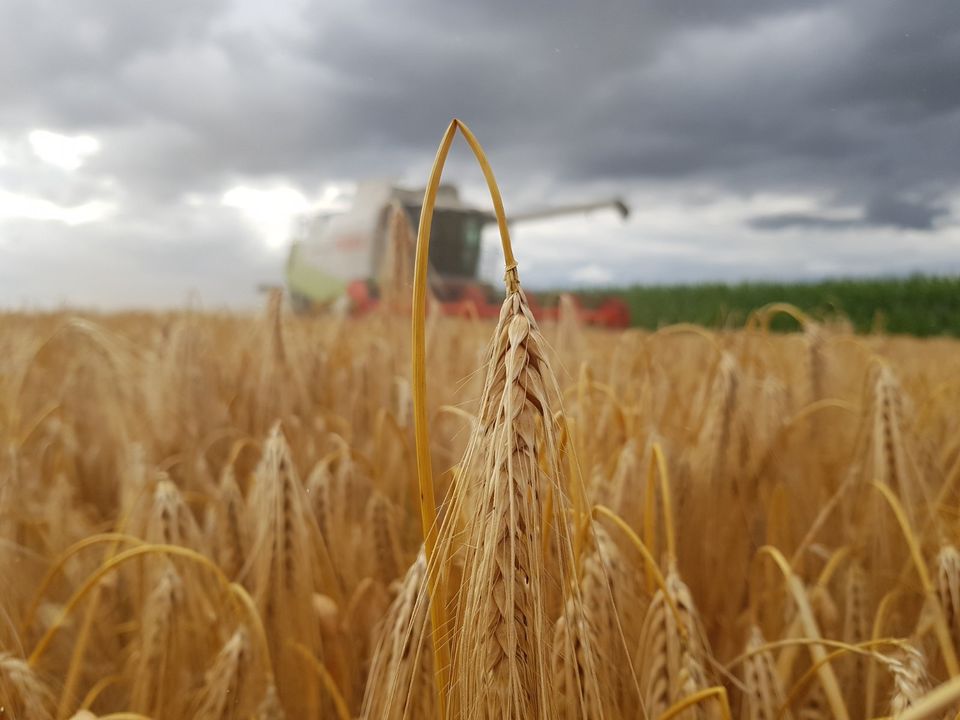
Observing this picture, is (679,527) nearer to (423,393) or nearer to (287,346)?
(423,393)

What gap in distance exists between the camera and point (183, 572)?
0.99 m

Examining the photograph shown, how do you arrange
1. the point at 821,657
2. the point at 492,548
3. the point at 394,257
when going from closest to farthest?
the point at 492,548 < the point at 821,657 < the point at 394,257

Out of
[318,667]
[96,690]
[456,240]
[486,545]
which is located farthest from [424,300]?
[456,240]

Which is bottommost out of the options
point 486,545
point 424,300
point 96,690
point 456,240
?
point 96,690

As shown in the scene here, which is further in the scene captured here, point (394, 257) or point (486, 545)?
point (394, 257)

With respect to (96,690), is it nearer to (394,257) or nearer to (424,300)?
(424,300)

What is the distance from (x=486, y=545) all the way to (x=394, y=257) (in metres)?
1.66

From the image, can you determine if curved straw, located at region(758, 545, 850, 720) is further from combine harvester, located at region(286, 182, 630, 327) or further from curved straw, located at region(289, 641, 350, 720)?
combine harvester, located at region(286, 182, 630, 327)

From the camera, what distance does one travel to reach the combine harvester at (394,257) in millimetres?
2201

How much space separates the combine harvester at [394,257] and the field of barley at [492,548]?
37cm

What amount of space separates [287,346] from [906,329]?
18206mm

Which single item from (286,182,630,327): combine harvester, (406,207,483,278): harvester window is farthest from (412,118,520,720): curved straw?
(406,207,483,278): harvester window

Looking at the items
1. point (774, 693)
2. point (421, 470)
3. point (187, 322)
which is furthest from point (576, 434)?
point (187, 322)

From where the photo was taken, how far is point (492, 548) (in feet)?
1.32
